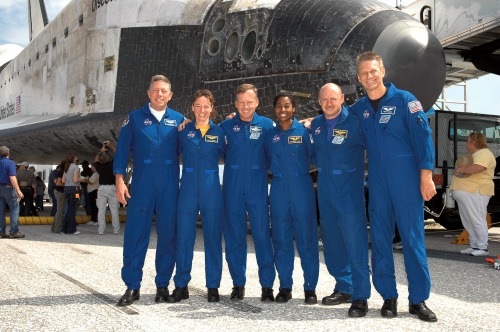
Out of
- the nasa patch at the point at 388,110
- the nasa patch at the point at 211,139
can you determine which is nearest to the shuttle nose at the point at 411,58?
the nasa patch at the point at 388,110

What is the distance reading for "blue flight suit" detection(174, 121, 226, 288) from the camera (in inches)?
139

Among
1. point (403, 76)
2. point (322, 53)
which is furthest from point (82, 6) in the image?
point (403, 76)

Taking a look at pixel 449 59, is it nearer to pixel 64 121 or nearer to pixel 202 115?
pixel 64 121

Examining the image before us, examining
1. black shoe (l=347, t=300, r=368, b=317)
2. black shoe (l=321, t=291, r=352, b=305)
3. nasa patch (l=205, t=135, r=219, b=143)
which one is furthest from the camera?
nasa patch (l=205, t=135, r=219, b=143)

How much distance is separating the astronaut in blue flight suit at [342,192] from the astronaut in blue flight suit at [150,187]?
104 centimetres

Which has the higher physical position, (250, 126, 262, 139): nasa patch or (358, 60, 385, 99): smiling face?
(358, 60, 385, 99): smiling face

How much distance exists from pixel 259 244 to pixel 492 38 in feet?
27.7

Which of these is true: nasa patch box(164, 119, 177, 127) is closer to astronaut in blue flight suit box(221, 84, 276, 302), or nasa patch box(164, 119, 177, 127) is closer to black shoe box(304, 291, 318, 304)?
astronaut in blue flight suit box(221, 84, 276, 302)

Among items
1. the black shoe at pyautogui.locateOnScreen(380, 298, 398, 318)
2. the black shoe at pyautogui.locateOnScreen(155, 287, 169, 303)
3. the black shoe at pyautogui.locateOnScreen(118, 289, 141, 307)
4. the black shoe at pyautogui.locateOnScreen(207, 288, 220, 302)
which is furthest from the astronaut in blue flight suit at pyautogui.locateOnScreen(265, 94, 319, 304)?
the black shoe at pyautogui.locateOnScreen(118, 289, 141, 307)

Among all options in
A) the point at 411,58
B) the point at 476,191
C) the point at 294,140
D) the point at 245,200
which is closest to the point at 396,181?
the point at 294,140

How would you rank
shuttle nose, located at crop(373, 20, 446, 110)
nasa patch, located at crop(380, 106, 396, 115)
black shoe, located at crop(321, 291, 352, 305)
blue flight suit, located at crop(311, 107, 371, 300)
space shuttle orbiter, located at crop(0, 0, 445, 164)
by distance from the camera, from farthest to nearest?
1. space shuttle orbiter, located at crop(0, 0, 445, 164)
2. shuttle nose, located at crop(373, 20, 446, 110)
3. black shoe, located at crop(321, 291, 352, 305)
4. blue flight suit, located at crop(311, 107, 371, 300)
5. nasa patch, located at crop(380, 106, 396, 115)

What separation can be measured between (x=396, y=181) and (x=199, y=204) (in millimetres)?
1332

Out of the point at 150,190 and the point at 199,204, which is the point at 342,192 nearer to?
the point at 199,204

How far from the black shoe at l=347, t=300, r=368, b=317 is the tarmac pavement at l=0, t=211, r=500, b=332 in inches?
2.8
